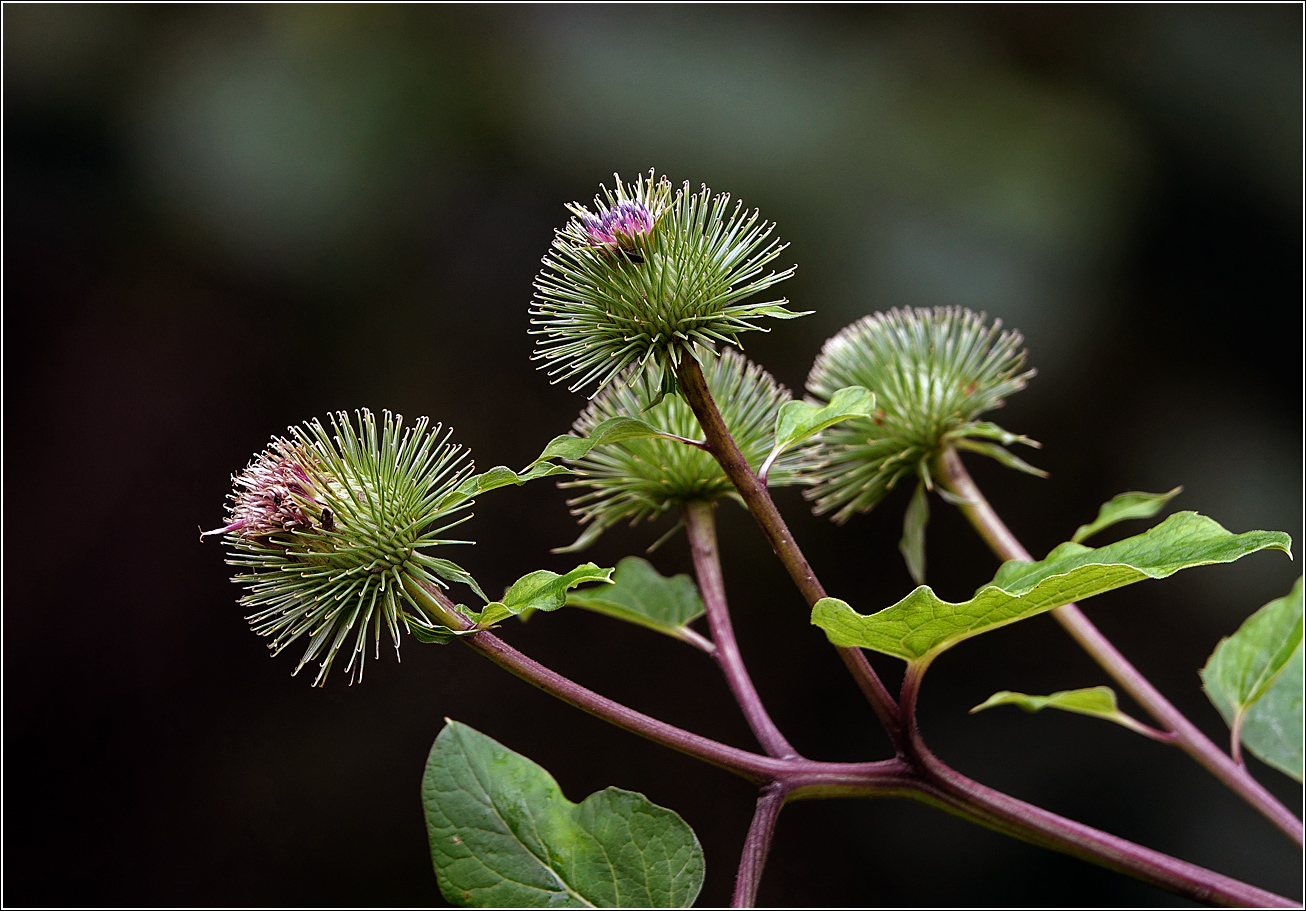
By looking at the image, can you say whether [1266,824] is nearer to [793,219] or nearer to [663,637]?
[663,637]

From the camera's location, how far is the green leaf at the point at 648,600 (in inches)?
41.1

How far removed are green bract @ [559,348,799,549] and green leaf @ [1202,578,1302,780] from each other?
1.82ft

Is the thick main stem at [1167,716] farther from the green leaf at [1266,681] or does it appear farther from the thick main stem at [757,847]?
the thick main stem at [757,847]

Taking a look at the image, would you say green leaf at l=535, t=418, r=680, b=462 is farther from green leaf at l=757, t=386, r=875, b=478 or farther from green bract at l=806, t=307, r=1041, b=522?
green bract at l=806, t=307, r=1041, b=522

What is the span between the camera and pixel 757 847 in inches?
Result: 30.4

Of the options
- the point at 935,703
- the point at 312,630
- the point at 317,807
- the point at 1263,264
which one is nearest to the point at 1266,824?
the point at 935,703

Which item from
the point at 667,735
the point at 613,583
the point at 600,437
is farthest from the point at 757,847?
the point at 600,437

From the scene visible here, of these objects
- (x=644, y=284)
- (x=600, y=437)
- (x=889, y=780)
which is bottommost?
(x=889, y=780)

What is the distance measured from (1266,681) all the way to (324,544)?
97 centimetres

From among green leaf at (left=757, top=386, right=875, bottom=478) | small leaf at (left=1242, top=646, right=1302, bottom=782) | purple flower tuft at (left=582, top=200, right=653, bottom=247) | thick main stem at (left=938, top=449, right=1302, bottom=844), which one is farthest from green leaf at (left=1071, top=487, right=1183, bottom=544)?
purple flower tuft at (left=582, top=200, right=653, bottom=247)

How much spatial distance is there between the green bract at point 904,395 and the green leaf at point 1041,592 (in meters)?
0.39

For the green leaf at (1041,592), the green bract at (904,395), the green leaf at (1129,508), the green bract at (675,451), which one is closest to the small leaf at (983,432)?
the green bract at (904,395)

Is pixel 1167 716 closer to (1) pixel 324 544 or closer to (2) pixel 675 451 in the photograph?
(2) pixel 675 451

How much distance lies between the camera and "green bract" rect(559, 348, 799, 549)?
3.50 feet
